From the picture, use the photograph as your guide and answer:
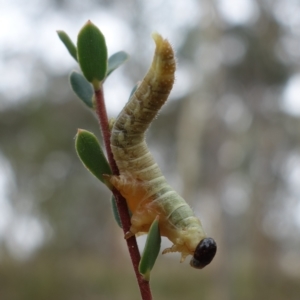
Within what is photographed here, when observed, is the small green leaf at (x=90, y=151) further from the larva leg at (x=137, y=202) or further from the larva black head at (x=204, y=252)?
the larva black head at (x=204, y=252)

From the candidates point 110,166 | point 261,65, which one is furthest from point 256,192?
point 110,166

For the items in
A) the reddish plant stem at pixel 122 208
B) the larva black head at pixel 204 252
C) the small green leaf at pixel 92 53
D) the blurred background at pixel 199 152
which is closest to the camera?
the reddish plant stem at pixel 122 208

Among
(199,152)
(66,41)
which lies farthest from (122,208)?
(199,152)

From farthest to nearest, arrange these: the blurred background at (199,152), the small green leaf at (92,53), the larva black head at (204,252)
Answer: the blurred background at (199,152) → the larva black head at (204,252) → the small green leaf at (92,53)

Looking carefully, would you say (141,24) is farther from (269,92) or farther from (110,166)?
(110,166)

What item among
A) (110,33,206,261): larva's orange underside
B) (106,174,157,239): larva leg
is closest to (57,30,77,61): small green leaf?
(110,33,206,261): larva's orange underside

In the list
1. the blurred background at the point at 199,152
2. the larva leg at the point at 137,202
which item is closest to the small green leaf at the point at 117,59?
the larva leg at the point at 137,202

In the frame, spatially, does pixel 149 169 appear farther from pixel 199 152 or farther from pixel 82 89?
pixel 199 152
